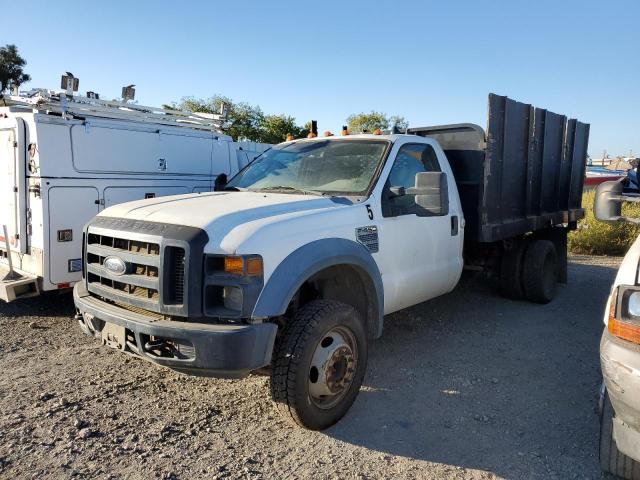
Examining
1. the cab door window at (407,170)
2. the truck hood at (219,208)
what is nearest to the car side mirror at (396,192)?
the cab door window at (407,170)

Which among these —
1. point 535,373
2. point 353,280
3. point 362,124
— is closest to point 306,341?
point 353,280

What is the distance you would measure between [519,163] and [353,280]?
332cm

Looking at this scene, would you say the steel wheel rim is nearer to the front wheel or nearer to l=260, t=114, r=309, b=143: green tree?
the front wheel

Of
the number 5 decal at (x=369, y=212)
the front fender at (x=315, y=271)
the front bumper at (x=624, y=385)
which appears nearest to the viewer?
the front bumper at (x=624, y=385)

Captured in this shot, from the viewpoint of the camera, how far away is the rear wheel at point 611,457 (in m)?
2.76

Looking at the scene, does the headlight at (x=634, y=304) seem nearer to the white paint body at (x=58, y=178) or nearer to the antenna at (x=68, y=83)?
the white paint body at (x=58, y=178)

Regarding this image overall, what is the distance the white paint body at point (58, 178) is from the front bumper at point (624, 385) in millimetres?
5221

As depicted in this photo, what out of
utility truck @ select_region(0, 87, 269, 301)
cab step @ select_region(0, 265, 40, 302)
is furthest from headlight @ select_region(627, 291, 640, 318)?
cab step @ select_region(0, 265, 40, 302)

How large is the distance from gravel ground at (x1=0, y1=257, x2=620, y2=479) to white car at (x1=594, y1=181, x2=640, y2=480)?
37cm

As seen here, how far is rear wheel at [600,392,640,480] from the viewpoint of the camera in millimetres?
2756

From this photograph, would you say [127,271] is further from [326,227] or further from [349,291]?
[349,291]

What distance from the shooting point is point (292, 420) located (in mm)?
3457

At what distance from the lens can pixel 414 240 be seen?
452 centimetres

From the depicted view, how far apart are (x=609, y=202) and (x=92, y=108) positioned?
5360mm
